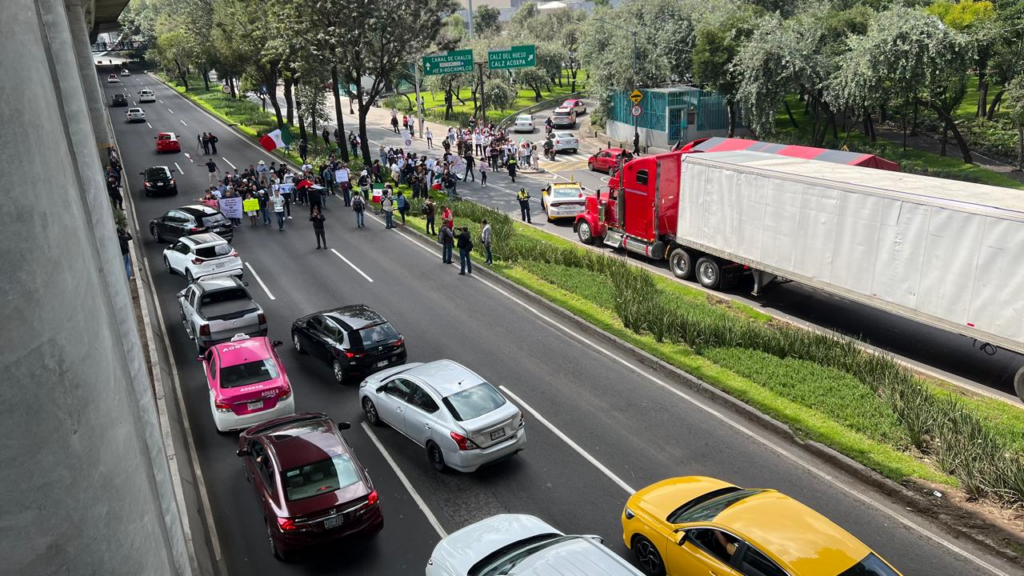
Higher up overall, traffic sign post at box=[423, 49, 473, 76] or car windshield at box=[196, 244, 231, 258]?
traffic sign post at box=[423, 49, 473, 76]

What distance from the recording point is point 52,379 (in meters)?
4.65

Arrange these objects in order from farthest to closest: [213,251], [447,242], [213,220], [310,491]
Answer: [213,220] → [447,242] → [213,251] → [310,491]

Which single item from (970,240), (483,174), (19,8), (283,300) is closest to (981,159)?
(483,174)

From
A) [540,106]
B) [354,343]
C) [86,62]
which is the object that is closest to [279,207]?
[86,62]

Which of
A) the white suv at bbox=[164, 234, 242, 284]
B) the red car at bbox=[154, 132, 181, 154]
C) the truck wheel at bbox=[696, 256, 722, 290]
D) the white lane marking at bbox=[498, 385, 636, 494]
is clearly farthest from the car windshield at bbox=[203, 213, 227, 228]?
the red car at bbox=[154, 132, 181, 154]

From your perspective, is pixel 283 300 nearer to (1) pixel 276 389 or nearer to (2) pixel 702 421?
(1) pixel 276 389

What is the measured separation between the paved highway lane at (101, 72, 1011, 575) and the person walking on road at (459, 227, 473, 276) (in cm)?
80

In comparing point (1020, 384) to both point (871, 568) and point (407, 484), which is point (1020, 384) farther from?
point (407, 484)

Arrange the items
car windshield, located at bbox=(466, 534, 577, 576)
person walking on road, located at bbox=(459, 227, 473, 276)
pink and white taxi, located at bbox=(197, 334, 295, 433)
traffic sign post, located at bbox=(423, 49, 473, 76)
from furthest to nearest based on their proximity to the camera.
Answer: traffic sign post, located at bbox=(423, 49, 473, 76) < person walking on road, located at bbox=(459, 227, 473, 276) < pink and white taxi, located at bbox=(197, 334, 295, 433) < car windshield, located at bbox=(466, 534, 577, 576)

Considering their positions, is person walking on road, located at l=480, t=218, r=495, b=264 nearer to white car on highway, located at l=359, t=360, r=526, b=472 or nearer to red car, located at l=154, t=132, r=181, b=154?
white car on highway, located at l=359, t=360, r=526, b=472

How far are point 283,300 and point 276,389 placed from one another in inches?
321

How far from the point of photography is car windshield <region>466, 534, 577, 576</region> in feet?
26.8

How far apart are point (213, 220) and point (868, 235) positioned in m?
22.0

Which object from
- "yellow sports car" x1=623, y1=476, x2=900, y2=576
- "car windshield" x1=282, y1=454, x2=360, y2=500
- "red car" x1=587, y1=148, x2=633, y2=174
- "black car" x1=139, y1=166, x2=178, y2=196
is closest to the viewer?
"yellow sports car" x1=623, y1=476, x2=900, y2=576
